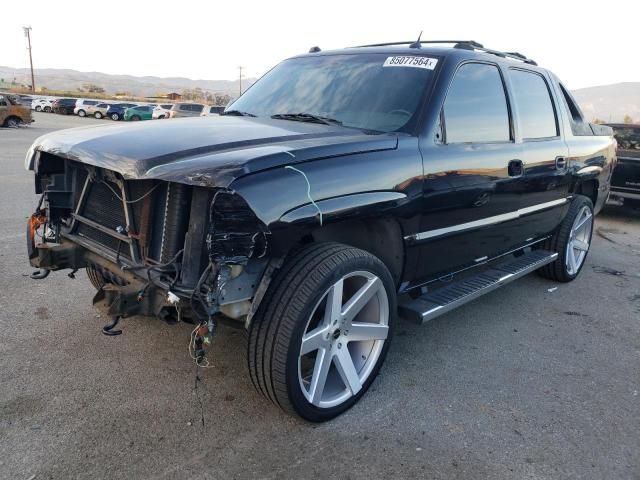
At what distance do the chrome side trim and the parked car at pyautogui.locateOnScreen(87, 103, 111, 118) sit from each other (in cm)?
4463

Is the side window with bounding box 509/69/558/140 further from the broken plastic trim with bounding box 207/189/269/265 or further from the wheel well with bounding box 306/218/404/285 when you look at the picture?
the broken plastic trim with bounding box 207/189/269/265

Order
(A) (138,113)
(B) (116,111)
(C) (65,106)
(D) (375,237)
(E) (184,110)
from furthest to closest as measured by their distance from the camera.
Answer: (C) (65,106)
(B) (116,111)
(A) (138,113)
(E) (184,110)
(D) (375,237)

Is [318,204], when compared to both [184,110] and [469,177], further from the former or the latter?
[184,110]

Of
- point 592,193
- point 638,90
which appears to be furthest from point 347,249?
point 638,90

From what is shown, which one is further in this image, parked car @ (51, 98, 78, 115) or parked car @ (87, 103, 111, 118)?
parked car @ (51, 98, 78, 115)

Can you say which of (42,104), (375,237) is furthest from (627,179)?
(42,104)

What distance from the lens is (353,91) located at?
3711 millimetres

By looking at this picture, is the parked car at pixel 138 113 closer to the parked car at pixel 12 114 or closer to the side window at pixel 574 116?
the parked car at pixel 12 114

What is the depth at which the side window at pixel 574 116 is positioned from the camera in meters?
5.21

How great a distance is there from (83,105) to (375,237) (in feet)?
156

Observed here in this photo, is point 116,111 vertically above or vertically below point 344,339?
below

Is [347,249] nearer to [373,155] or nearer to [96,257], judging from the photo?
[373,155]

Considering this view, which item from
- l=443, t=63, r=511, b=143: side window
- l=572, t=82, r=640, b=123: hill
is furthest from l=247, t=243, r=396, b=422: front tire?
l=572, t=82, r=640, b=123: hill

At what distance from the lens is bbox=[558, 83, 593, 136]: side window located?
5.21m
